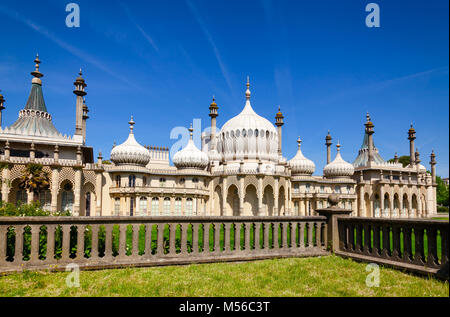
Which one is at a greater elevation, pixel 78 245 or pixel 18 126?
pixel 18 126

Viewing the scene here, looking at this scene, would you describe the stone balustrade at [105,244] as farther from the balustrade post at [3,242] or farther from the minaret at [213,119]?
the minaret at [213,119]

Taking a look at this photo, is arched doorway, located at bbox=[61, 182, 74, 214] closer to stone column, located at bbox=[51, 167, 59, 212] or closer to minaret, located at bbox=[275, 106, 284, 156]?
stone column, located at bbox=[51, 167, 59, 212]

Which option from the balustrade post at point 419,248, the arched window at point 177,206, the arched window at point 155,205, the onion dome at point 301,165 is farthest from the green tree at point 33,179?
the balustrade post at point 419,248

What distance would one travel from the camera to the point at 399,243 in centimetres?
742

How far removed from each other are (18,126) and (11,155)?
3601 millimetres

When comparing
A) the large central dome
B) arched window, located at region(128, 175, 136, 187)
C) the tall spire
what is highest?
the tall spire

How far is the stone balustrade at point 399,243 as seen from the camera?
21.0 feet

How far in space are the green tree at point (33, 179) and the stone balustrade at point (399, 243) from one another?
2433 centimetres

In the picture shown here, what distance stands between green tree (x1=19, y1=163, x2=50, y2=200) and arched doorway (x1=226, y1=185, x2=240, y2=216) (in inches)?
637

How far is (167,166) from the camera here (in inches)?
1496

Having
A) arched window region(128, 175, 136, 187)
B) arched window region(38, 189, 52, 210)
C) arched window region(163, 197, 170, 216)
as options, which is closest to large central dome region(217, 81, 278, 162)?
arched window region(163, 197, 170, 216)

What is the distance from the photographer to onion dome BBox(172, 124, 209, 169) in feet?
108
